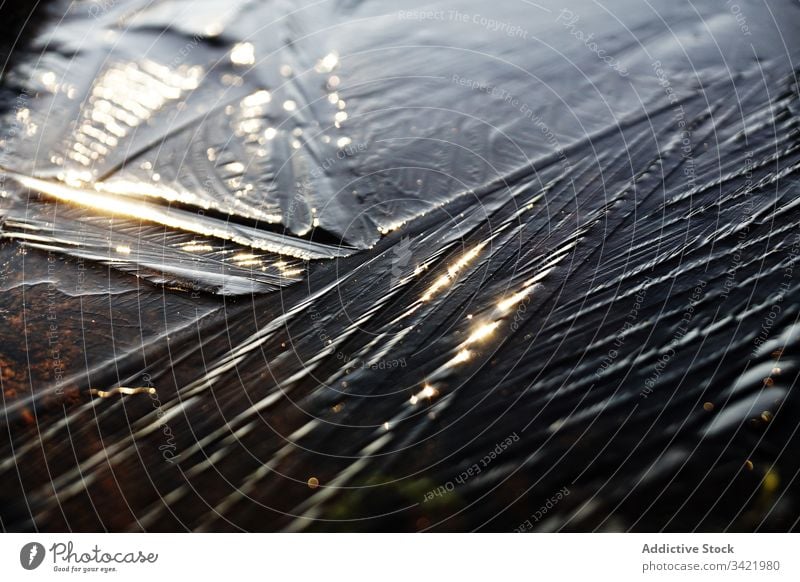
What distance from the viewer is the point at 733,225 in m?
0.76

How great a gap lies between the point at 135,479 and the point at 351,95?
56 cm

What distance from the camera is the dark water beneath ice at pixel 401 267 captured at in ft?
2.09

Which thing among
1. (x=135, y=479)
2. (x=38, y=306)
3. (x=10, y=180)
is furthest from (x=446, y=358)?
(x=10, y=180)

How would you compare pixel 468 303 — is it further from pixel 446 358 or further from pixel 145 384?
pixel 145 384

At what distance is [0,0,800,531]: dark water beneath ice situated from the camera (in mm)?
638

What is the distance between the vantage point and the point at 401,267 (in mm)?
740
